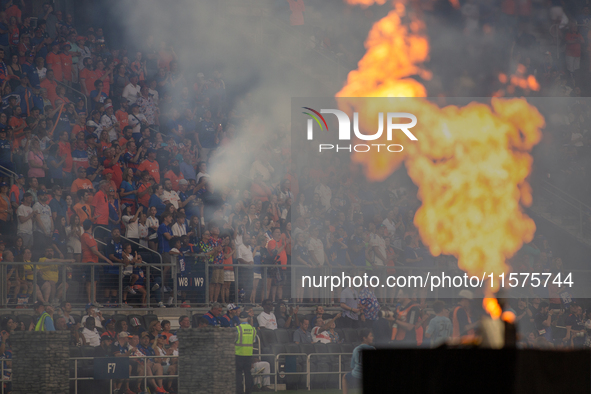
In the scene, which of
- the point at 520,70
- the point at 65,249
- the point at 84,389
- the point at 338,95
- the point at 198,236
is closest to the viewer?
the point at 84,389

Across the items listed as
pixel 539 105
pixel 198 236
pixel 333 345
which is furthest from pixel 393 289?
pixel 539 105

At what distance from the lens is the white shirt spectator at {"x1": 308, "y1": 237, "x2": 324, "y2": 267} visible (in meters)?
13.3

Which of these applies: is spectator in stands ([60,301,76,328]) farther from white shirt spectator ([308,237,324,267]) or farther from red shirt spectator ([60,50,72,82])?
red shirt spectator ([60,50,72,82])

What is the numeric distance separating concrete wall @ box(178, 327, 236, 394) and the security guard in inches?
10.1

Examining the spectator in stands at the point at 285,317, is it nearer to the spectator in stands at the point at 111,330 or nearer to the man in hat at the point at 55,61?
the spectator in stands at the point at 111,330

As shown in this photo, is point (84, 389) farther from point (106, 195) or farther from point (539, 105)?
point (539, 105)

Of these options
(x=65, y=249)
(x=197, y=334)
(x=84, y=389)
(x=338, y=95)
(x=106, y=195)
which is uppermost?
(x=338, y=95)

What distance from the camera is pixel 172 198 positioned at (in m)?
13.1

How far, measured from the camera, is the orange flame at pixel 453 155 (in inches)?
463

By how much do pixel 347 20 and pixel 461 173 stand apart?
19.8ft

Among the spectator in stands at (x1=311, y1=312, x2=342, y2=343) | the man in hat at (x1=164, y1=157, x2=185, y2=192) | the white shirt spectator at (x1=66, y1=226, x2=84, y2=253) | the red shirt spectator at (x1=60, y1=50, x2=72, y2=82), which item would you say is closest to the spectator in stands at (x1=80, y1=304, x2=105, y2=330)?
the white shirt spectator at (x1=66, y1=226, x2=84, y2=253)

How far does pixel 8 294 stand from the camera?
35.8 ft

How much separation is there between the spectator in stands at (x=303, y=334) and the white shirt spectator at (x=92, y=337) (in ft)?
10.4

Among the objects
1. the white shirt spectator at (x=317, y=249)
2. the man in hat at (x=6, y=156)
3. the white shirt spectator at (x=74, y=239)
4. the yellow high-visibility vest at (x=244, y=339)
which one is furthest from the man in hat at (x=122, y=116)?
the yellow high-visibility vest at (x=244, y=339)
